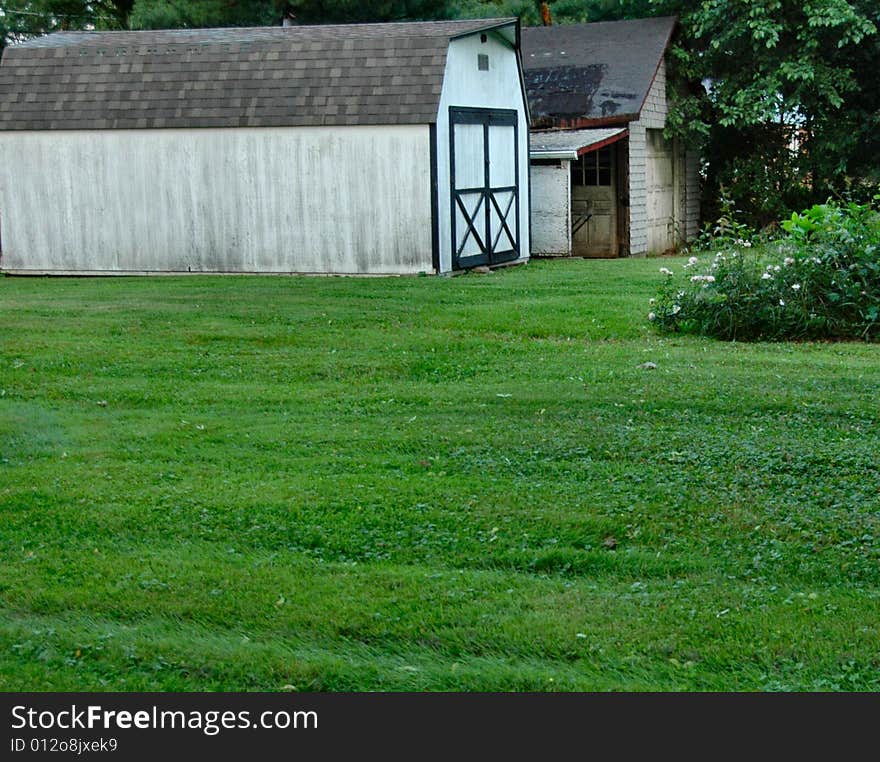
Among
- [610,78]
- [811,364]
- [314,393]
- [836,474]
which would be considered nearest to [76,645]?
[836,474]

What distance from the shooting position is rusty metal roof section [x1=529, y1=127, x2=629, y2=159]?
71.0 ft

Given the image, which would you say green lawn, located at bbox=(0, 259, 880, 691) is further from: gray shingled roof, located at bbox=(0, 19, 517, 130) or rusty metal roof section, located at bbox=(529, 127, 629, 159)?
rusty metal roof section, located at bbox=(529, 127, 629, 159)

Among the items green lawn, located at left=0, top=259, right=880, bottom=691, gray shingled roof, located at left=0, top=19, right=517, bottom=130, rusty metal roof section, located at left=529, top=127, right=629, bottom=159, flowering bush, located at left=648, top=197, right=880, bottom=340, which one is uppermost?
gray shingled roof, located at left=0, top=19, right=517, bottom=130

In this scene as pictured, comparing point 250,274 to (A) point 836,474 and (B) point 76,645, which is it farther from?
(B) point 76,645

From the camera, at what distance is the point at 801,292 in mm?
12047

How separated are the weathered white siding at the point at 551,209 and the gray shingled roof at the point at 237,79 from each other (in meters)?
3.26

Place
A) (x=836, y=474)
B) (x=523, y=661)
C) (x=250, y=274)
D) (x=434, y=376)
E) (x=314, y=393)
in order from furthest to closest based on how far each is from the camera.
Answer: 1. (x=250, y=274)
2. (x=434, y=376)
3. (x=314, y=393)
4. (x=836, y=474)
5. (x=523, y=661)

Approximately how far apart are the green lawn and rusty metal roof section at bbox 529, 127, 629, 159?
33.8ft

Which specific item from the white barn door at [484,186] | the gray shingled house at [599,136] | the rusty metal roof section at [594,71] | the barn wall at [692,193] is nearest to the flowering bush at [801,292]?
the white barn door at [484,186]

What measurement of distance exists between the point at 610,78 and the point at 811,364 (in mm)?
14450

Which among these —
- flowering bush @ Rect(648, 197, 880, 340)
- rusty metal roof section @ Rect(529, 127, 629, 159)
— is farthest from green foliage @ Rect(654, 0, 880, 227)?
flowering bush @ Rect(648, 197, 880, 340)

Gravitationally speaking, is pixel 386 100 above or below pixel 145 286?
above

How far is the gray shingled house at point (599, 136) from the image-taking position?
22797mm

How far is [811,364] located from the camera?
10.4 meters
